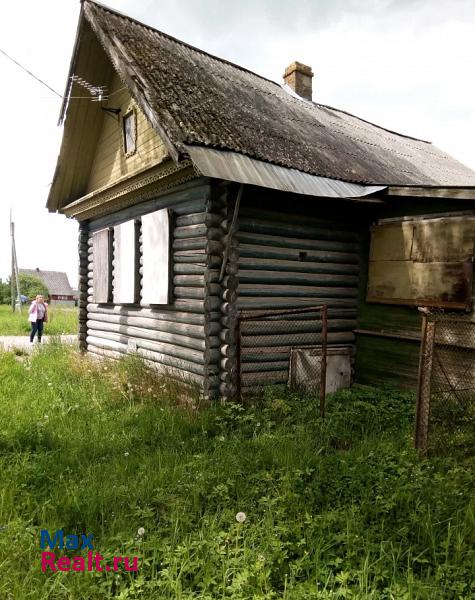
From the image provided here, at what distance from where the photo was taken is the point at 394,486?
11.5 ft

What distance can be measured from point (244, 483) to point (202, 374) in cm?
283

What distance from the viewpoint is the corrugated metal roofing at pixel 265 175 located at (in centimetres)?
532

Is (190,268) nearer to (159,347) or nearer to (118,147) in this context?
(159,347)

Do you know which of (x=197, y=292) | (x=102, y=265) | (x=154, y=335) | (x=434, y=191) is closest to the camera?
(x=434, y=191)

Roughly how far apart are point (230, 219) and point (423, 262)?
3047mm

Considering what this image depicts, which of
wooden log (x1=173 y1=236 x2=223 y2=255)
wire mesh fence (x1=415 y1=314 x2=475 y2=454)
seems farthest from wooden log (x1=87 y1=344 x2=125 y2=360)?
wire mesh fence (x1=415 y1=314 x2=475 y2=454)

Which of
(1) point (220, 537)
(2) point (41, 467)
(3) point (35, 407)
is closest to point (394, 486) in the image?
(1) point (220, 537)

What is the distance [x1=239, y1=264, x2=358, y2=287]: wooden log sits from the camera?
21.5 ft

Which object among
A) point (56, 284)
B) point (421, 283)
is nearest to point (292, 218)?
point (421, 283)

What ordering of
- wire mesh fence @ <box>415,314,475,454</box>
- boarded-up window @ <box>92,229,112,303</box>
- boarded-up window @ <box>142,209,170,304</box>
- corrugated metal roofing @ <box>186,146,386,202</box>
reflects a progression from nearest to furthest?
1. wire mesh fence @ <box>415,314,475,454</box>
2. corrugated metal roofing @ <box>186,146,386,202</box>
3. boarded-up window @ <box>142,209,170,304</box>
4. boarded-up window @ <box>92,229,112,303</box>

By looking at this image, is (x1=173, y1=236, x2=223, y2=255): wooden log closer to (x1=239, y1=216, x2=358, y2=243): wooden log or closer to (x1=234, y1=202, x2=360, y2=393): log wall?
(x1=234, y1=202, x2=360, y2=393): log wall

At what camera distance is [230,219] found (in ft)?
20.5

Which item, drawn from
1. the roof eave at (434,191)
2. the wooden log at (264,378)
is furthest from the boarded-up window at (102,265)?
the roof eave at (434,191)

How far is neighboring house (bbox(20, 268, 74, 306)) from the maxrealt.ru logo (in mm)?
73902
